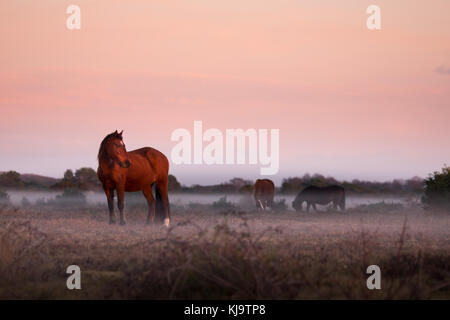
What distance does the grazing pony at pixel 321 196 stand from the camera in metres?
32.9

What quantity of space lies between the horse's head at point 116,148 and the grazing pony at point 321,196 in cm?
1762

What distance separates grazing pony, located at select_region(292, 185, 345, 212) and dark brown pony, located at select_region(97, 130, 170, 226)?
15703 millimetres

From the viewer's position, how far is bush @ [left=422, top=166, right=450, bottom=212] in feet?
79.7

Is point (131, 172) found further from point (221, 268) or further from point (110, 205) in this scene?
point (221, 268)

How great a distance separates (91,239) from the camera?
12.8m

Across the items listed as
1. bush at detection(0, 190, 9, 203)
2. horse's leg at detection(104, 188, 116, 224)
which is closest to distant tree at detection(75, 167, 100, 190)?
bush at detection(0, 190, 9, 203)

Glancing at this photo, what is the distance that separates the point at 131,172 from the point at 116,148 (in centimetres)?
106

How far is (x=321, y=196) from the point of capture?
1318 inches

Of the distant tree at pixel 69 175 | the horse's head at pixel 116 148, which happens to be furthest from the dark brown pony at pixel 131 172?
the distant tree at pixel 69 175

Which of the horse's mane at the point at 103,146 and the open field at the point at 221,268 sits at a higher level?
the horse's mane at the point at 103,146

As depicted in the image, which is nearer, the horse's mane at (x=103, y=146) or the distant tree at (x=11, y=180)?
the horse's mane at (x=103, y=146)

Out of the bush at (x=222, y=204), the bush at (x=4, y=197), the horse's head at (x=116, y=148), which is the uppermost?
the horse's head at (x=116, y=148)

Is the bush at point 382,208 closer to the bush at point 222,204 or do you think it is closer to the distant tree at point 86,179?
the bush at point 222,204

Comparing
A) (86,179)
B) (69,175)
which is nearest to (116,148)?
(86,179)
